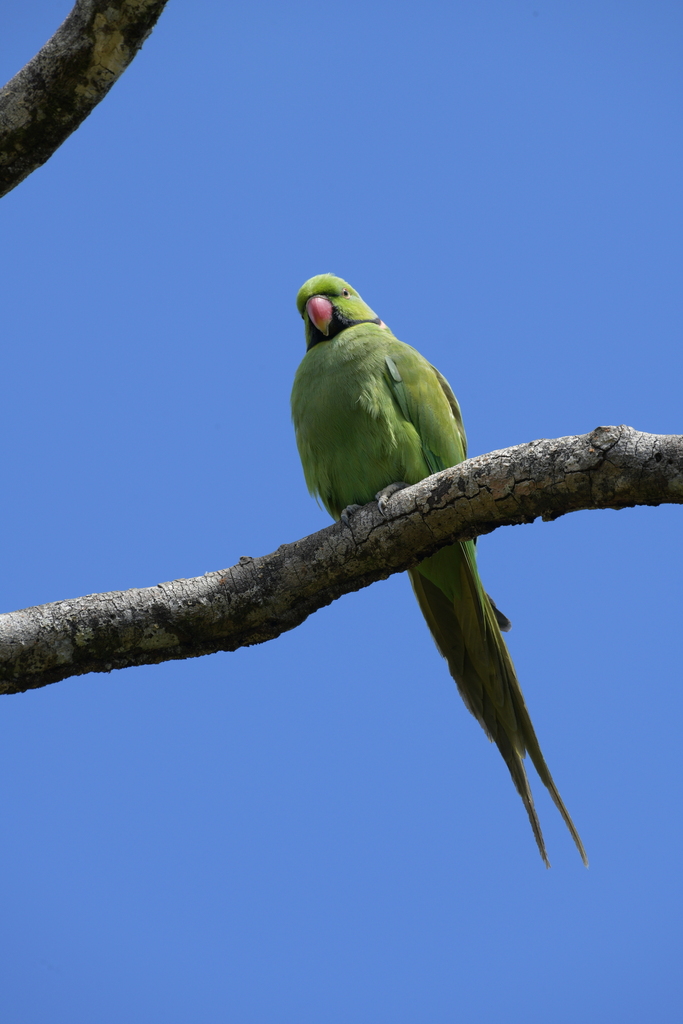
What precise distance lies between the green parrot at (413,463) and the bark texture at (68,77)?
2.10 m

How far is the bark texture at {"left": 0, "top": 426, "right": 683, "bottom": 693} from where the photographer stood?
3.03 metres

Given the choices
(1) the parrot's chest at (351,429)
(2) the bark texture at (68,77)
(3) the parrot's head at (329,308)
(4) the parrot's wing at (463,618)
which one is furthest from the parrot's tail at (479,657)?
(2) the bark texture at (68,77)

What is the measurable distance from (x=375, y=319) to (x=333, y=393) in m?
1.27

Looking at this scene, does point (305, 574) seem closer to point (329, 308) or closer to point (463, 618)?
point (463, 618)

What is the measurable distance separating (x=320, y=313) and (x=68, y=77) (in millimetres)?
2352

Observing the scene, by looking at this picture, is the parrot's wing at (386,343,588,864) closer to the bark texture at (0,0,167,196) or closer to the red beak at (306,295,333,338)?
the red beak at (306,295,333,338)

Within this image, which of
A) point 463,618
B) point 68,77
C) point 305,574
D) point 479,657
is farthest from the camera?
point 463,618

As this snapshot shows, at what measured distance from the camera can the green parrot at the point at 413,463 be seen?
448cm

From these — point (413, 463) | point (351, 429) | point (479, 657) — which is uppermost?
point (351, 429)

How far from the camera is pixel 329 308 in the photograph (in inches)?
223

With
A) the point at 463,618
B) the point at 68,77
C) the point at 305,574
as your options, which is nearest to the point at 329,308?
the point at 68,77

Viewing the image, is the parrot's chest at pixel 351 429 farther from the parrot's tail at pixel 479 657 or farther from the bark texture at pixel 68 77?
the bark texture at pixel 68 77

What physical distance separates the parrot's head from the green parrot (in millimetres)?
305

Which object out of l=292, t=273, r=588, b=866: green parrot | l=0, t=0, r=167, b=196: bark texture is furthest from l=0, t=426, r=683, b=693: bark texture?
l=0, t=0, r=167, b=196: bark texture
